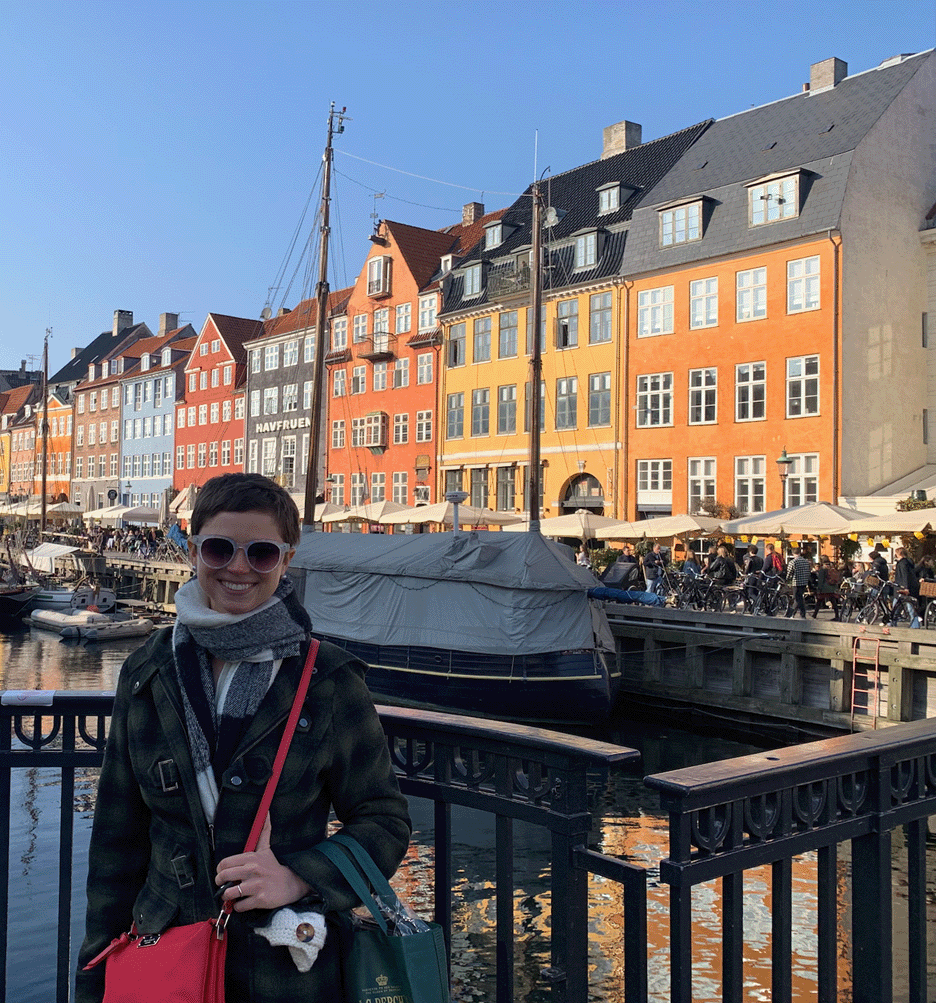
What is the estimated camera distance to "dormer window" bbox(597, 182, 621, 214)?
37.2 metres

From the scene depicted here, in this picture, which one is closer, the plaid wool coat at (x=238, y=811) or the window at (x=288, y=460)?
the plaid wool coat at (x=238, y=811)

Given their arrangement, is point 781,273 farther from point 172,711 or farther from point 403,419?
point 172,711

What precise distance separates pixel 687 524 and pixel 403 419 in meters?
21.8

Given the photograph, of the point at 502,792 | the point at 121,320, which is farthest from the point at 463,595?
the point at 121,320

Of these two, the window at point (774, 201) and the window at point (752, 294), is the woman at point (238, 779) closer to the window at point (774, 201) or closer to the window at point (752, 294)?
the window at point (752, 294)

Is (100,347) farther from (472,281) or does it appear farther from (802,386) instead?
(802,386)

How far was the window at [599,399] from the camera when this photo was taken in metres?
35.8

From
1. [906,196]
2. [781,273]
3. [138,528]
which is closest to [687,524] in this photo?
[781,273]

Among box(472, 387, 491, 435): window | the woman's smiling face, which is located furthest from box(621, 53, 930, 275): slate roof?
the woman's smiling face

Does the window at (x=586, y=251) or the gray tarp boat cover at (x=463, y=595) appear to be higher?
the window at (x=586, y=251)

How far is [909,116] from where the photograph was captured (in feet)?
103

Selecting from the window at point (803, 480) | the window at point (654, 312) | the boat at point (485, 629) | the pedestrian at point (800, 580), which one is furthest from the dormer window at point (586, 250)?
the boat at point (485, 629)

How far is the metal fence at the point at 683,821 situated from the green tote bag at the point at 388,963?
0.60 metres

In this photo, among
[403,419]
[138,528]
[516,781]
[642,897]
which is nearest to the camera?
[642,897]
